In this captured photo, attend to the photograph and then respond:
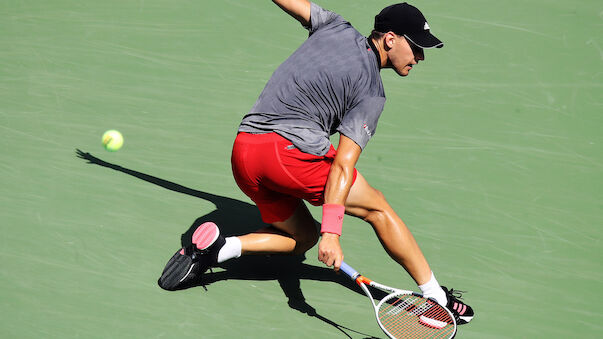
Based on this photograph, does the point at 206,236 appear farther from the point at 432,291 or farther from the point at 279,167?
the point at 432,291

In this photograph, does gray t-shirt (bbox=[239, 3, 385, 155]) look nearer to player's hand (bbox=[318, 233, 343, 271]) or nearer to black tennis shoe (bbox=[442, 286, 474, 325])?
player's hand (bbox=[318, 233, 343, 271])

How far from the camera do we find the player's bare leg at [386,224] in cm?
380

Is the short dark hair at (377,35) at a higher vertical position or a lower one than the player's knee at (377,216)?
higher

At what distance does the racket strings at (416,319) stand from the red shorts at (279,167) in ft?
2.47

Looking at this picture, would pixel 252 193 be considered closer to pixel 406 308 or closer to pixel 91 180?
pixel 406 308

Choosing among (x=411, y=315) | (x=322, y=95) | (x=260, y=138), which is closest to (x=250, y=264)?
(x=260, y=138)

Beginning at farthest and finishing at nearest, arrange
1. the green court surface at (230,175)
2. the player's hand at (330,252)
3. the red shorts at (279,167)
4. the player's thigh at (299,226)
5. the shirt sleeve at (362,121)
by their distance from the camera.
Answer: the player's thigh at (299,226) → the green court surface at (230,175) → the red shorts at (279,167) → the shirt sleeve at (362,121) → the player's hand at (330,252)

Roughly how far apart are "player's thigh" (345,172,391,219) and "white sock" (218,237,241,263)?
2.29 ft

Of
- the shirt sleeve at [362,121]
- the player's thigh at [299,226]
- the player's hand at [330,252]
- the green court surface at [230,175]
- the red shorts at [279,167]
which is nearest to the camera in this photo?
the player's hand at [330,252]

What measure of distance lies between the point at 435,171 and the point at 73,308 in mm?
2936

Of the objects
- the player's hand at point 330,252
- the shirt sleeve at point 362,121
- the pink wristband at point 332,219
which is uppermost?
the shirt sleeve at point 362,121

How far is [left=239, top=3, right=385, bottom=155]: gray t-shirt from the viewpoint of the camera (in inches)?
147

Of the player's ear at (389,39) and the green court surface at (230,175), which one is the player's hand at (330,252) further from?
the player's ear at (389,39)

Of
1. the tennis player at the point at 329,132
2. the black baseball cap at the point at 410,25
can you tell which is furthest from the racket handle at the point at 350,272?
the black baseball cap at the point at 410,25
